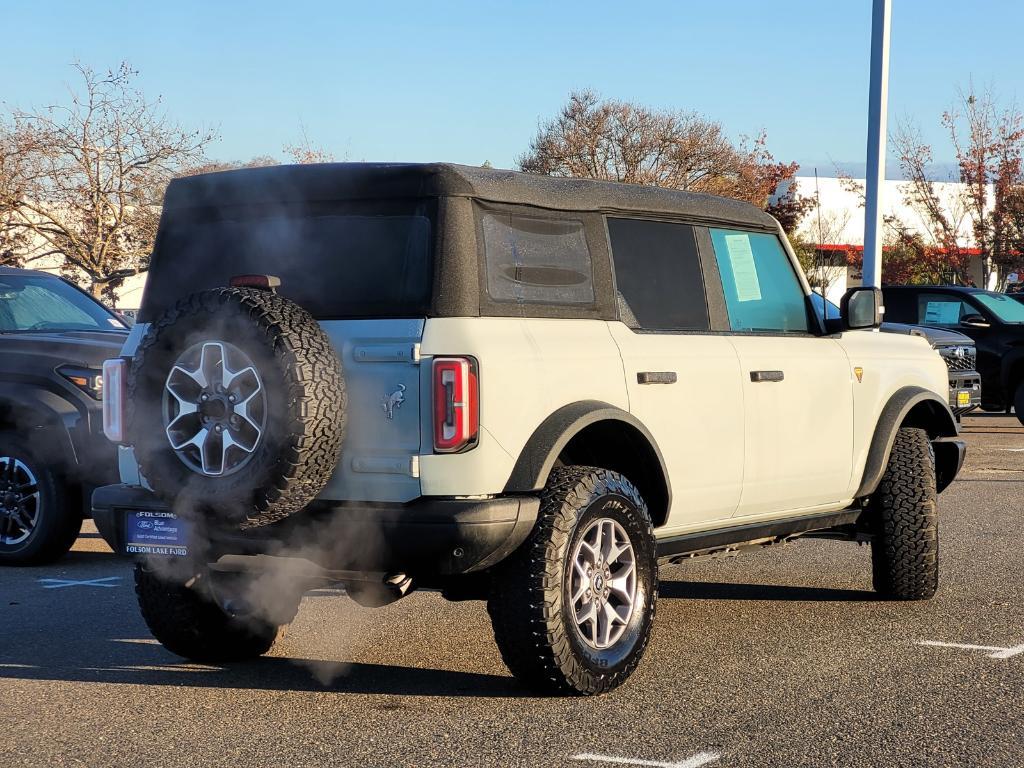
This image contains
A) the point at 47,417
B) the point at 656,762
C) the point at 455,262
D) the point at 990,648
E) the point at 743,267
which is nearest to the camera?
the point at 656,762

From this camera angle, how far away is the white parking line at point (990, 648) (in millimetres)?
6156

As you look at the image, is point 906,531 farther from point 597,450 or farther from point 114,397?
point 114,397

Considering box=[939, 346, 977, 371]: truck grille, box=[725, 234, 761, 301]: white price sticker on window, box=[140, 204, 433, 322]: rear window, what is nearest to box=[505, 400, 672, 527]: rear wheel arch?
box=[140, 204, 433, 322]: rear window

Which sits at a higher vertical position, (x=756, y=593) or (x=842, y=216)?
(x=842, y=216)

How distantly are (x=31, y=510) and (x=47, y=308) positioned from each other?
61.9 inches

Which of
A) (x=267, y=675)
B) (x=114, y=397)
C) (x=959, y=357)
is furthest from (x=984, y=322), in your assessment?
(x=114, y=397)

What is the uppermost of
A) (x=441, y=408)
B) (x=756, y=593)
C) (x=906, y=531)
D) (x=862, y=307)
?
(x=862, y=307)

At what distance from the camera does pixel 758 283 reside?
Answer: 697cm

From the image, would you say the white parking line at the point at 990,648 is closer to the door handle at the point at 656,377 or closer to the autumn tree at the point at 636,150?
the door handle at the point at 656,377

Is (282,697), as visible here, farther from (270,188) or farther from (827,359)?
(827,359)

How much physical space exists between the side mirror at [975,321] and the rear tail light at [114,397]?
15199mm

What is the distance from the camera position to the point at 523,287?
5.55 meters

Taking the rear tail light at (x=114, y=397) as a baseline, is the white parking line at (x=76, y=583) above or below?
below

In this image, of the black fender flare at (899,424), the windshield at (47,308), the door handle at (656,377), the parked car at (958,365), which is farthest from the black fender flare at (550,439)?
the parked car at (958,365)
